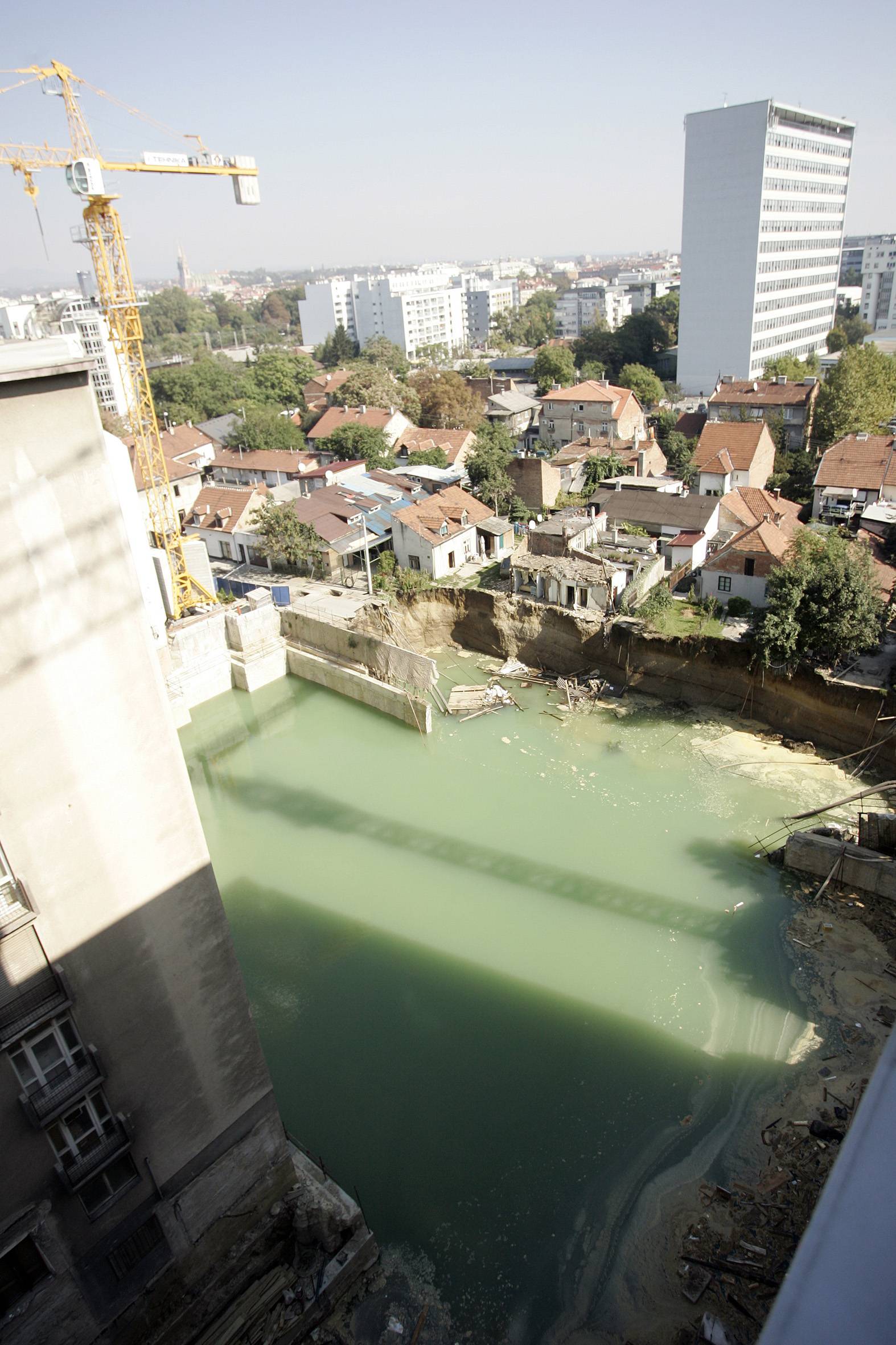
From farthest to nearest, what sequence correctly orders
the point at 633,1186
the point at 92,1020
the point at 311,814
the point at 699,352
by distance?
the point at 699,352
the point at 311,814
the point at 633,1186
the point at 92,1020

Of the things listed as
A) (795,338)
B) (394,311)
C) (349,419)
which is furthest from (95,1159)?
(394,311)

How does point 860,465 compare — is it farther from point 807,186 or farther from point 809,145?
point 809,145

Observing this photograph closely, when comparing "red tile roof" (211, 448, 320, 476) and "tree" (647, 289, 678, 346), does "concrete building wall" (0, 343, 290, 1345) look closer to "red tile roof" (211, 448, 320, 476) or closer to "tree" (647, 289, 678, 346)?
"red tile roof" (211, 448, 320, 476)

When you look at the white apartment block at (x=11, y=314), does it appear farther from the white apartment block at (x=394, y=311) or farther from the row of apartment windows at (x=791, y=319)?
the row of apartment windows at (x=791, y=319)

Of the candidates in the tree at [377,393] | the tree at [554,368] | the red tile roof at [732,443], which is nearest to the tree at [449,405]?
the tree at [377,393]

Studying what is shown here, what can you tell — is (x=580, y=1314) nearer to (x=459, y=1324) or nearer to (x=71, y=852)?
(x=459, y=1324)

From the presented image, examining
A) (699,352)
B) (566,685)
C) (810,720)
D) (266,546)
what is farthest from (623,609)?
(699,352)
